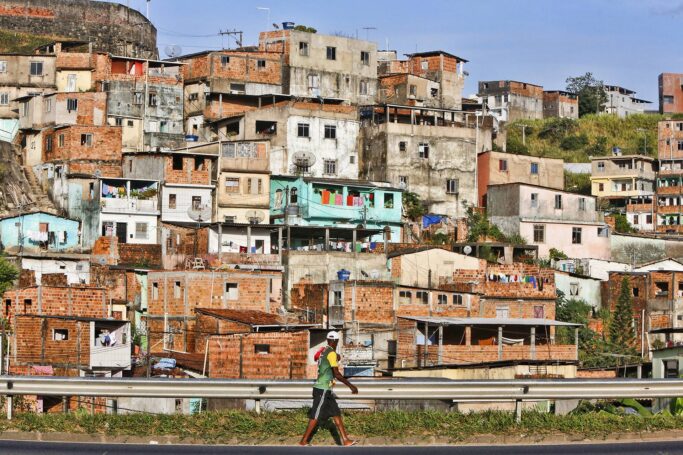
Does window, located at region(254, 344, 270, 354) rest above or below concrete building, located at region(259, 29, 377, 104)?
below

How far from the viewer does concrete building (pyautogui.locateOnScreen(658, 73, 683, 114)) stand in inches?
4112

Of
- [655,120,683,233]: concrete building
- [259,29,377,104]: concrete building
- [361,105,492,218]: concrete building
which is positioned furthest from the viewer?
[655,120,683,233]: concrete building

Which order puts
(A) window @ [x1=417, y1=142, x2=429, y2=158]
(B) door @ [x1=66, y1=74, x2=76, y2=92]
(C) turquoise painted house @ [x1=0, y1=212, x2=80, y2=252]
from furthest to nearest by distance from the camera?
(B) door @ [x1=66, y1=74, x2=76, y2=92] < (A) window @ [x1=417, y1=142, x2=429, y2=158] < (C) turquoise painted house @ [x1=0, y1=212, x2=80, y2=252]

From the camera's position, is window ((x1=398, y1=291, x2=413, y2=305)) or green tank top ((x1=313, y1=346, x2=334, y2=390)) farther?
window ((x1=398, y1=291, x2=413, y2=305))

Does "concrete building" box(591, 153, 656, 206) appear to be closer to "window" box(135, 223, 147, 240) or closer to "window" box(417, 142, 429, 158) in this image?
"window" box(417, 142, 429, 158)

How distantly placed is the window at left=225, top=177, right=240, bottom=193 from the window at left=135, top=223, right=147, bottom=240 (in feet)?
17.4

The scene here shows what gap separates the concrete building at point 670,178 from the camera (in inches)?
3276

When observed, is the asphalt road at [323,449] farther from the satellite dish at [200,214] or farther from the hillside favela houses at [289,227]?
the satellite dish at [200,214]

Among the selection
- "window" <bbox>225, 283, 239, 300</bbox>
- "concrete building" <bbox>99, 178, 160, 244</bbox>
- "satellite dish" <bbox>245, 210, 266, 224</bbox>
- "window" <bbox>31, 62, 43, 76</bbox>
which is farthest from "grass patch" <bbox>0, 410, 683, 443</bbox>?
"window" <bbox>31, 62, 43, 76</bbox>

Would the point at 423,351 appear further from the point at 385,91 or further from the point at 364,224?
the point at 385,91

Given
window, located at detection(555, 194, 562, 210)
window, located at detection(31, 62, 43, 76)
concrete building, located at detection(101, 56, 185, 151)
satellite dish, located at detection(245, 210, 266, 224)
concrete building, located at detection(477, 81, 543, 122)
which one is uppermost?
concrete building, located at detection(477, 81, 543, 122)

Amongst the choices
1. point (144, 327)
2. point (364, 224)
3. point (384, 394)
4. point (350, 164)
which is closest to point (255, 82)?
point (350, 164)

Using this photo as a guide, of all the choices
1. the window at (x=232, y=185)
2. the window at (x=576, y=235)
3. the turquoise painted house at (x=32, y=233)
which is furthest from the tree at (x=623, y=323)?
the turquoise painted house at (x=32, y=233)

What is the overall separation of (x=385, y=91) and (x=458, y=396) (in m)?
58.3
